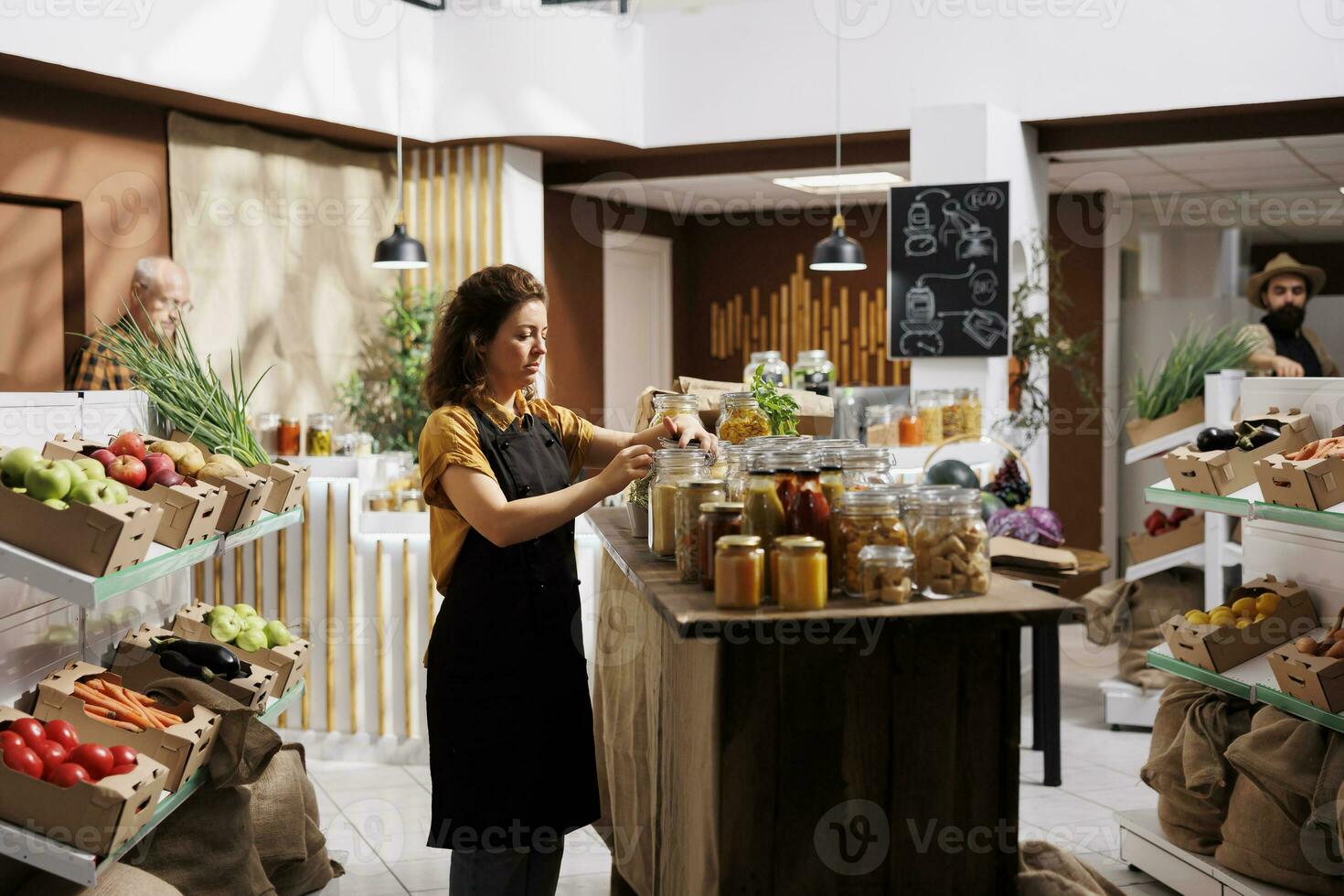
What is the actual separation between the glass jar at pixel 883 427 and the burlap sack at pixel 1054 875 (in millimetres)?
3371

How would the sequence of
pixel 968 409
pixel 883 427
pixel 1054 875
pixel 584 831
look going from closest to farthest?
pixel 1054 875 < pixel 584 831 < pixel 883 427 < pixel 968 409

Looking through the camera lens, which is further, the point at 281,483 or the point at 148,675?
the point at 281,483

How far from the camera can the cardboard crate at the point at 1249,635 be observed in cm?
324

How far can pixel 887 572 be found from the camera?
1.89 meters

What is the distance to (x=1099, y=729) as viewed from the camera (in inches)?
208

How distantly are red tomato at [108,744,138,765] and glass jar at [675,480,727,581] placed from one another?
3.82ft

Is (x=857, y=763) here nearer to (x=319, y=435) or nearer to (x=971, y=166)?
(x=971, y=166)

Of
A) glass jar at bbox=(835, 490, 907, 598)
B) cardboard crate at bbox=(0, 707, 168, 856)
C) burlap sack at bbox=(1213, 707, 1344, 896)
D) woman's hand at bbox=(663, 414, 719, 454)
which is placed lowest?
burlap sack at bbox=(1213, 707, 1344, 896)

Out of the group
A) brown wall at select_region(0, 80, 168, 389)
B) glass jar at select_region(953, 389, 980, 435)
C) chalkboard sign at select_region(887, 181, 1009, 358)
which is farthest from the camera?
chalkboard sign at select_region(887, 181, 1009, 358)

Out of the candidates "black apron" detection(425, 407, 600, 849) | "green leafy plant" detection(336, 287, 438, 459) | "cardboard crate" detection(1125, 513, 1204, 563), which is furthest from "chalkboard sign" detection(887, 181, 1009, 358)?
"black apron" detection(425, 407, 600, 849)

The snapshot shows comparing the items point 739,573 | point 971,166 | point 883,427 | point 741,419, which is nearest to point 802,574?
point 739,573

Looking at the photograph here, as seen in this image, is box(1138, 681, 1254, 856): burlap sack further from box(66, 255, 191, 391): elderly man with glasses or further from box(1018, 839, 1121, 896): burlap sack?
box(66, 255, 191, 391): elderly man with glasses

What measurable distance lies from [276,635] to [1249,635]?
2660 mm

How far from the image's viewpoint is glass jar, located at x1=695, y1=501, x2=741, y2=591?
2029 millimetres
